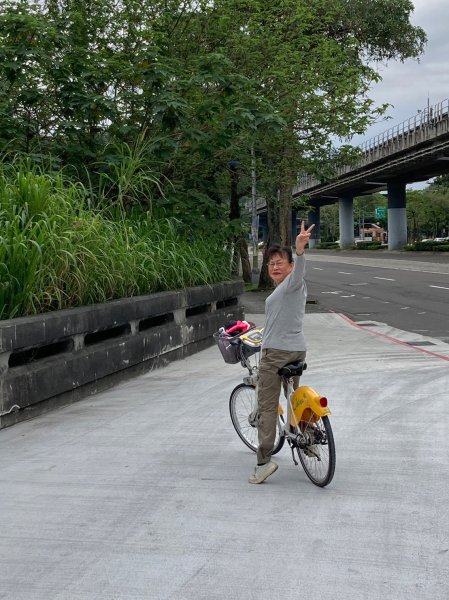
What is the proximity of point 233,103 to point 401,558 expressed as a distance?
959cm

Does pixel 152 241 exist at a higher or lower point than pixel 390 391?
higher

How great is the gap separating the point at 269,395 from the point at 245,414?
2.71ft

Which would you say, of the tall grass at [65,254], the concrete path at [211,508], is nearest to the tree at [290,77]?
the tall grass at [65,254]

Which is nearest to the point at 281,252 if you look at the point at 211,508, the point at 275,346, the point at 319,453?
the point at 275,346

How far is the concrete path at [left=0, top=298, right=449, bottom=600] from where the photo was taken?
3621 millimetres

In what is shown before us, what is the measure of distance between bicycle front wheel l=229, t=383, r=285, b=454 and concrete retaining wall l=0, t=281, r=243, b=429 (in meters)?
2.17

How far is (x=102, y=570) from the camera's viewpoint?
3766 millimetres

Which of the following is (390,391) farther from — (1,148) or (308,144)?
(308,144)

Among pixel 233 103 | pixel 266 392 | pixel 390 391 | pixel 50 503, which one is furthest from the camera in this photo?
pixel 233 103

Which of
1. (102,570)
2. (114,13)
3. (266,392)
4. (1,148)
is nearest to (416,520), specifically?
(266,392)

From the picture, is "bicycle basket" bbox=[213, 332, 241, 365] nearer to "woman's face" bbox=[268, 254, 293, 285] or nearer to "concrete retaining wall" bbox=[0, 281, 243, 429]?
"woman's face" bbox=[268, 254, 293, 285]

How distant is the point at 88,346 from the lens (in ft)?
27.2

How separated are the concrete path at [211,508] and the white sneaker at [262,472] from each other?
93mm

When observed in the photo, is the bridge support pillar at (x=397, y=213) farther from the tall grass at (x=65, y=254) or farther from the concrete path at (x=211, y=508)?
the concrete path at (x=211, y=508)
